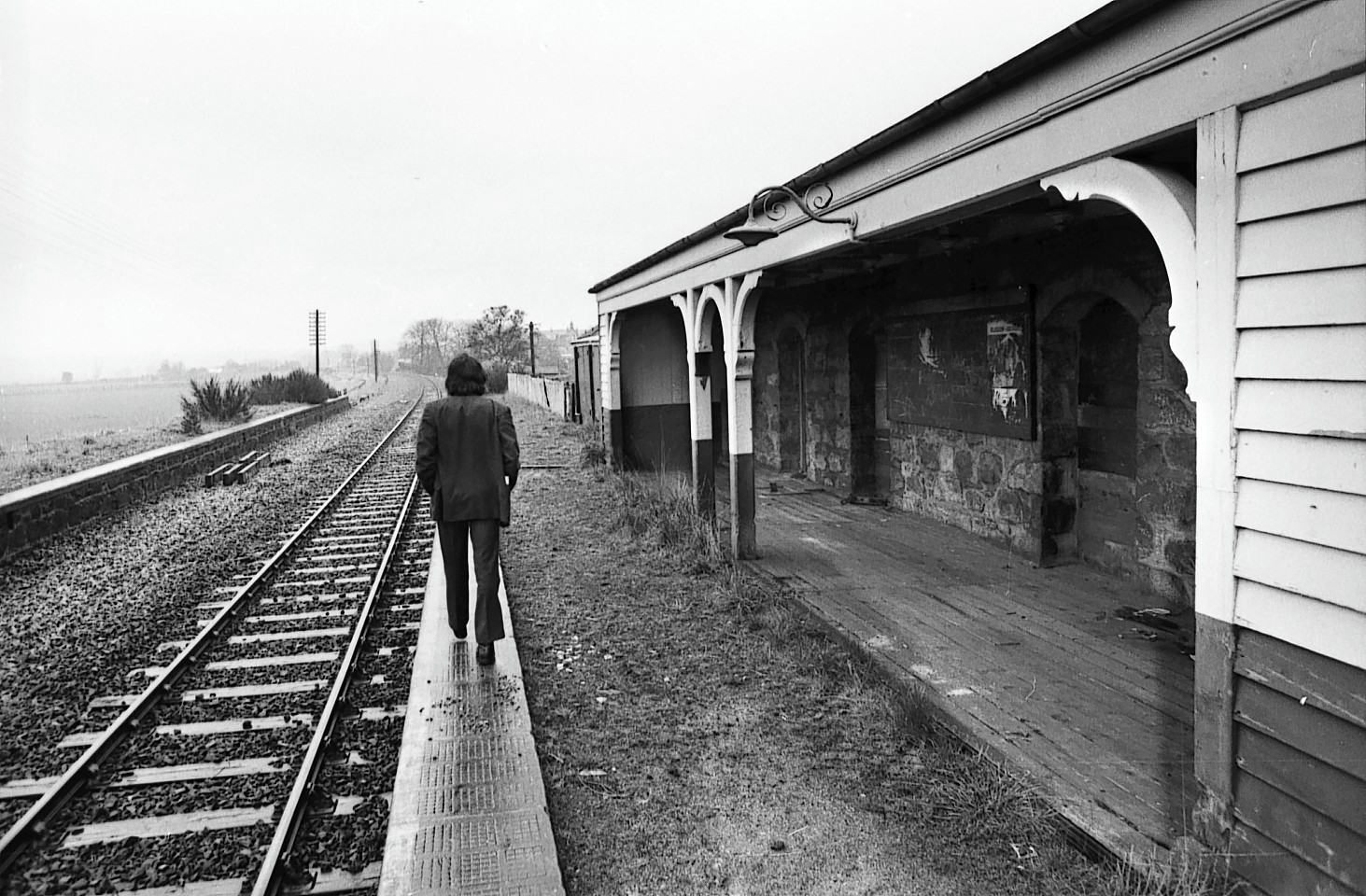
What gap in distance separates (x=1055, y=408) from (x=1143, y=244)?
1.66 m

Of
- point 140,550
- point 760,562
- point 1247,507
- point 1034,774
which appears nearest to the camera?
point 1247,507

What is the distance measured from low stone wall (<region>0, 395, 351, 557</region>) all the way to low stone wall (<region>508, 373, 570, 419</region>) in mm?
12032

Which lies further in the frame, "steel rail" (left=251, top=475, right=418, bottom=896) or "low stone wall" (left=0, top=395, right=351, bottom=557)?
"low stone wall" (left=0, top=395, right=351, bottom=557)

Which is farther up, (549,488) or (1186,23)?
(1186,23)

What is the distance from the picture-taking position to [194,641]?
6.22 meters

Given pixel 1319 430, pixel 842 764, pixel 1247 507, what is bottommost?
pixel 842 764

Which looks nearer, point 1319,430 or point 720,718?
point 1319,430

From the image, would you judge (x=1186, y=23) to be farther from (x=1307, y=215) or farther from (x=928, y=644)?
(x=928, y=644)

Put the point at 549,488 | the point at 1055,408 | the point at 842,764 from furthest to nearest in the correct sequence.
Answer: the point at 549,488 → the point at 1055,408 → the point at 842,764

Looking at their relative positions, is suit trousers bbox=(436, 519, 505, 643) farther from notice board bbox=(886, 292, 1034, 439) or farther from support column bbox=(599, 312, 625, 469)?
support column bbox=(599, 312, 625, 469)

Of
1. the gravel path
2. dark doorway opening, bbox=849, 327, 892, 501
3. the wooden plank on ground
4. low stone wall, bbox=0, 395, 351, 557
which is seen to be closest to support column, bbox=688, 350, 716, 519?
dark doorway opening, bbox=849, 327, 892, 501

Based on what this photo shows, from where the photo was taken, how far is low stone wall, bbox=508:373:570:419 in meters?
30.5

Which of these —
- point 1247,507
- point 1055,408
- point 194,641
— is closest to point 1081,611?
point 1055,408

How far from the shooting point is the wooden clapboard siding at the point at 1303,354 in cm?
255
